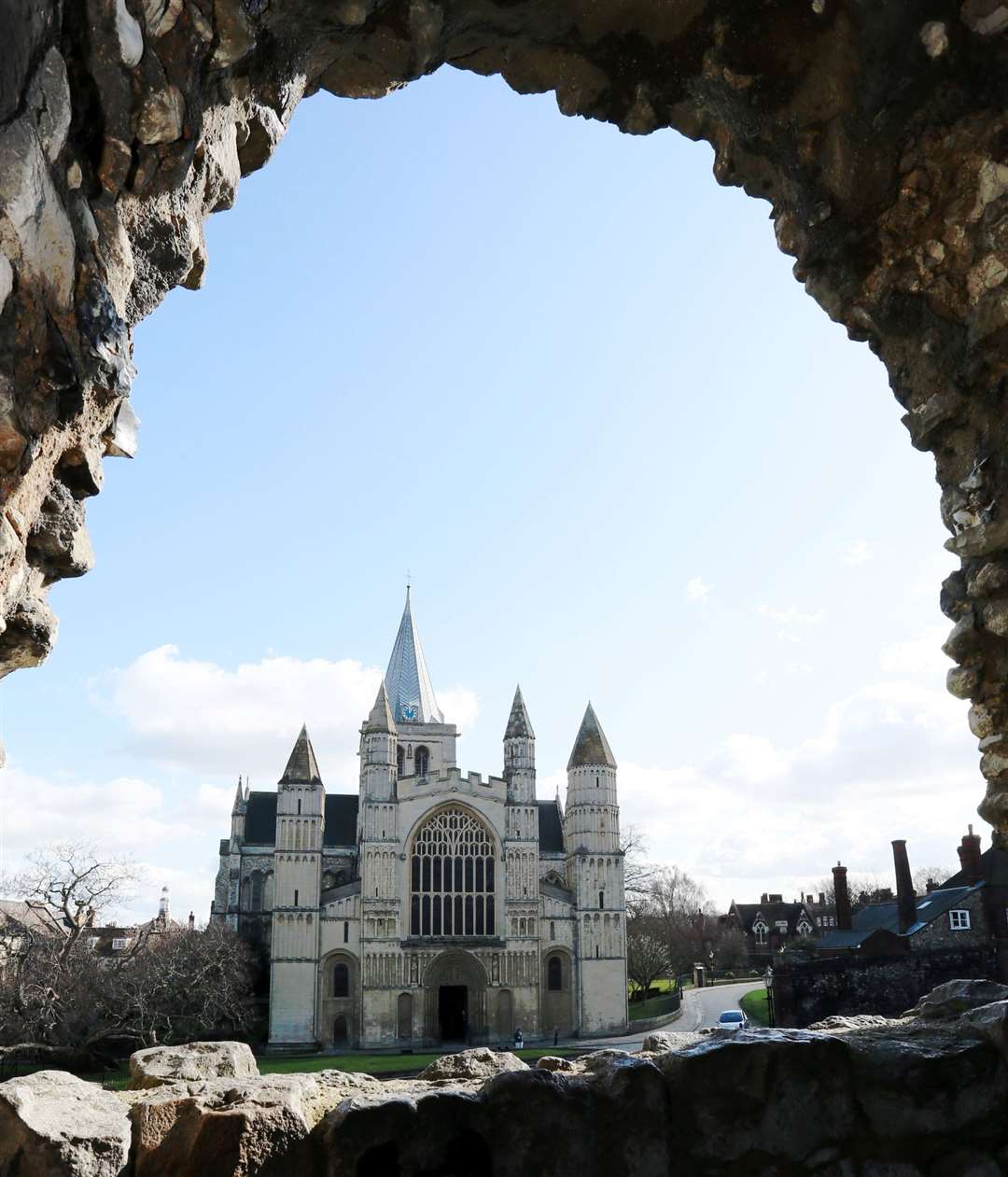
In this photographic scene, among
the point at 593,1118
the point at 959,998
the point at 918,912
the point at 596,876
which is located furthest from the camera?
the point at 596,876

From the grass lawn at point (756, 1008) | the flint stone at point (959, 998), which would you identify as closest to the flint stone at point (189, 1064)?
the flint stone at point (959, 998)

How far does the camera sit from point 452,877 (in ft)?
156

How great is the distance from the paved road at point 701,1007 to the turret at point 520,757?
36.6ft

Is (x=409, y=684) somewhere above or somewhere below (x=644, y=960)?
above

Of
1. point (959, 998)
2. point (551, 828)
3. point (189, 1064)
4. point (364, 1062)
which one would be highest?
point (551, 828)

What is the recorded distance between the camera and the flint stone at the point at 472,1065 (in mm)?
4238

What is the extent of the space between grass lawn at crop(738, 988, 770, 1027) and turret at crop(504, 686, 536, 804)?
42.4ft

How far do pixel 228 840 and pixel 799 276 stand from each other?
202 feet

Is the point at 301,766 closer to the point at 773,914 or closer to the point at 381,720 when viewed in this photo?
the point at 381,720

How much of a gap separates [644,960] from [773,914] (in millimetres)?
27711

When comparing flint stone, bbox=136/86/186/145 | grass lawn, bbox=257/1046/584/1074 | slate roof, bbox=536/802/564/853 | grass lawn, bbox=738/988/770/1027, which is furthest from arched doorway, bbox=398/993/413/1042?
flint stone, bbox=136/86/186/145

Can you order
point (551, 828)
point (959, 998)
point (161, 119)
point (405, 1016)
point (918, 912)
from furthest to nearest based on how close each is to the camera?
point (551, 828), point (918, 912), point (405, 1016), point (959, 998), point (161, 119)

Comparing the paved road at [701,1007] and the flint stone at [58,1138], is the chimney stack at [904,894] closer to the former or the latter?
the paved road at [701,1007]

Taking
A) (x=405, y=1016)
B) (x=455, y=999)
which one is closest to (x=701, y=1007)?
(x=455, y=999)
